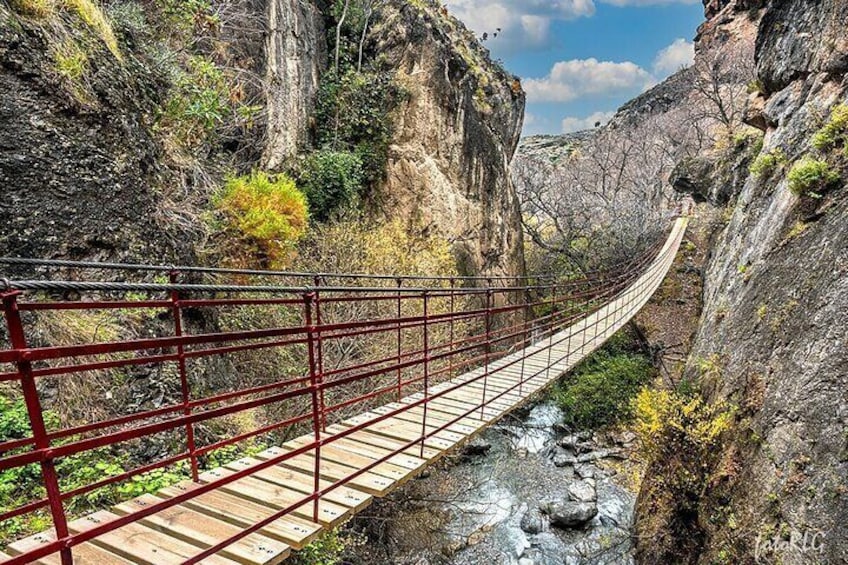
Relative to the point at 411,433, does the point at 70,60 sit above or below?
above

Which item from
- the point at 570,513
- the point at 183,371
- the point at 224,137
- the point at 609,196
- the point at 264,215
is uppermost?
the point at 224,137

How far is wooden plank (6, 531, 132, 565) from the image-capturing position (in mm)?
1521

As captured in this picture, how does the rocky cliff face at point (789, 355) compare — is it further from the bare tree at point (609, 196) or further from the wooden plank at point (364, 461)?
the bare tree at point (609, 196)

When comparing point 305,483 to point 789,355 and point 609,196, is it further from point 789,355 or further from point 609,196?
point 609,196

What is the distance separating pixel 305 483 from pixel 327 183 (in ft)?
22.0

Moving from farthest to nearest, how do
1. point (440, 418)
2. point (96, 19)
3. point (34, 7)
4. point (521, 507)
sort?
point (521, 507) < point (96, 19) < point (34, 7) < point (440, 418)

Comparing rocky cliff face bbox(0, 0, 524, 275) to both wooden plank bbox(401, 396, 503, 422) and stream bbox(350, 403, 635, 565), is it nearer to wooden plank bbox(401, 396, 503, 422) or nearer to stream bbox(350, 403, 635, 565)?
wooden plank bbox(401, 396, 503, 422)

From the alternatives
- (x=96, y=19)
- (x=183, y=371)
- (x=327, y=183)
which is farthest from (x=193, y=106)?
(x=183, y=371)

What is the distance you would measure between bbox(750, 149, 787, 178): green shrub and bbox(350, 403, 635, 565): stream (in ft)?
17.9

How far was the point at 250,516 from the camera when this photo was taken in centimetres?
187

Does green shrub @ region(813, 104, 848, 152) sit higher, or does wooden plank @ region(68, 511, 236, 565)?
green shrub @ region(813, 104, 848, 152)

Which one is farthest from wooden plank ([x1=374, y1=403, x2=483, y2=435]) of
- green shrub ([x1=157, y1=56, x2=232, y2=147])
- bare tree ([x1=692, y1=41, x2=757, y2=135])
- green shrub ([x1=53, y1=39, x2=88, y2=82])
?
bare tree ([x1=692, y1=41, x2=757, y2=135])

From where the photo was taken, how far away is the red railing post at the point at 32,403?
1010mm

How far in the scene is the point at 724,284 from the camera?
6.91 m
